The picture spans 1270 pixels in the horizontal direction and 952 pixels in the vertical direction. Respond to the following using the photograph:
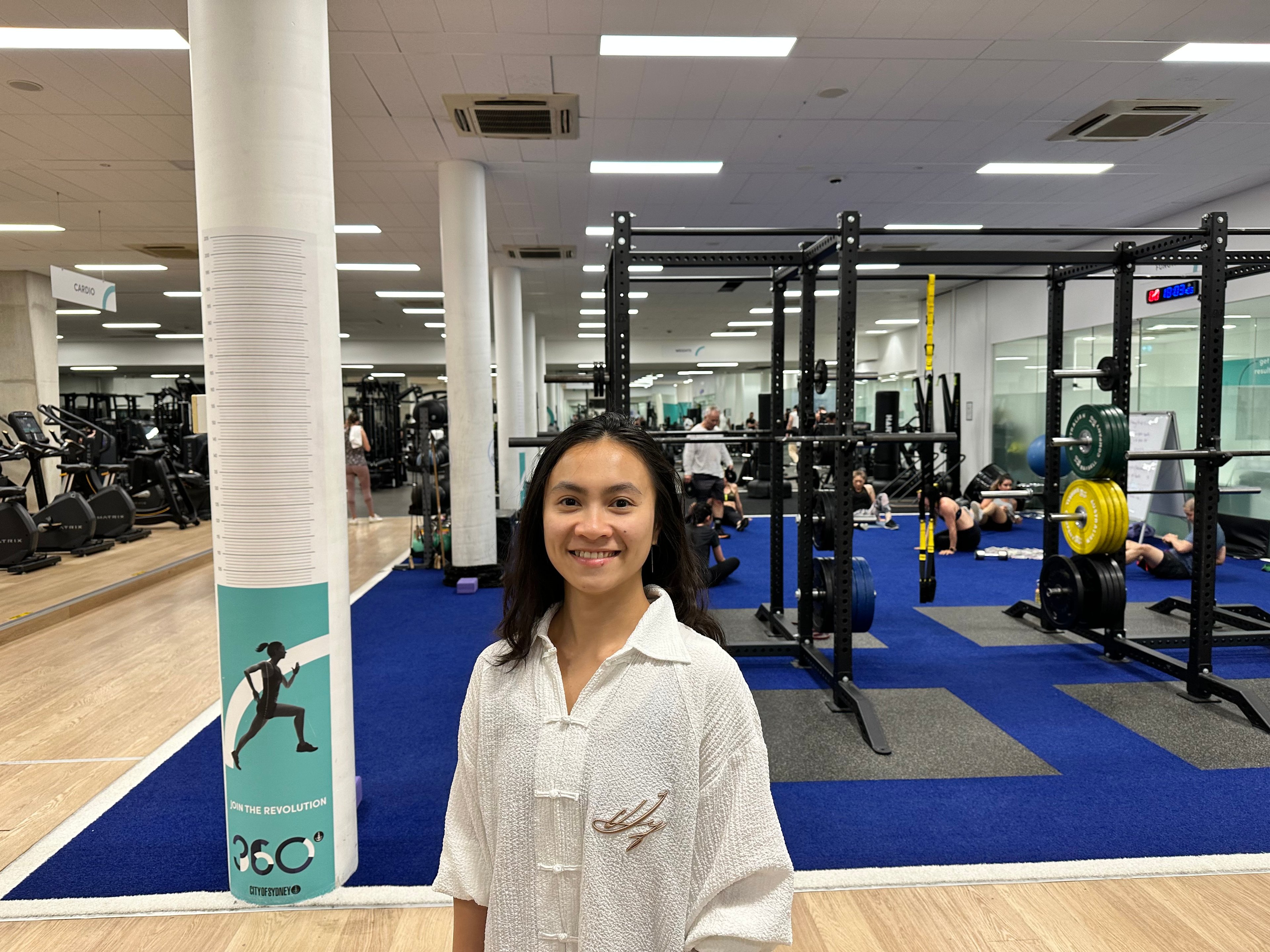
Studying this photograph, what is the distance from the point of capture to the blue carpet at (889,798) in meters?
2.43

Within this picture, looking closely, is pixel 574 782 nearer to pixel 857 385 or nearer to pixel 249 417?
pixel 249 417

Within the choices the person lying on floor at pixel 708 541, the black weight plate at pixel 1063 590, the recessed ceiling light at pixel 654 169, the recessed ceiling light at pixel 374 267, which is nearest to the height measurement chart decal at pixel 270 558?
the person lying on floor at pixel 708 541

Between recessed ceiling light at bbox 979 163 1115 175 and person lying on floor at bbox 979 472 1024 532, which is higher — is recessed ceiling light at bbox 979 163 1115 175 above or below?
above

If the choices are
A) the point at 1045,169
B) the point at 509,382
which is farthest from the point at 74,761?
the point at 1045,169

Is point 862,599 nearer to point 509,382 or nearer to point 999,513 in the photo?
point 999,513

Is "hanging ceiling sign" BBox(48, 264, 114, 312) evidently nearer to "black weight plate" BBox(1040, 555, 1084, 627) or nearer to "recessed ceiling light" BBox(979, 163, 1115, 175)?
"black weight plate" BBox(1040, 555, 1084, 627)

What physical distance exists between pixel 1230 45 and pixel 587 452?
5647 millimetres

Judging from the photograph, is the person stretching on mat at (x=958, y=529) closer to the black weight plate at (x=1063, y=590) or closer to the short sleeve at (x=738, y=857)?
the black weight plate at (x=1063, y=590)

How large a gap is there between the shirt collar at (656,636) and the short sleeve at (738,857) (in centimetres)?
8

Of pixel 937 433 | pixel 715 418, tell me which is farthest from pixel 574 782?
pixel 715 418

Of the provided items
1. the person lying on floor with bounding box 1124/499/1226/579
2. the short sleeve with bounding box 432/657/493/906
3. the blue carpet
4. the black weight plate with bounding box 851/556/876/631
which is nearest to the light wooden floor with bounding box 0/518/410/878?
the blue carpet

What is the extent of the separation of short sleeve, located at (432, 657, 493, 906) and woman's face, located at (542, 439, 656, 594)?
8.0 inches

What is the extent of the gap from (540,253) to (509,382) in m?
1.76

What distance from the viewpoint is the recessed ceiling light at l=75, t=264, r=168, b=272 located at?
1033 cm
